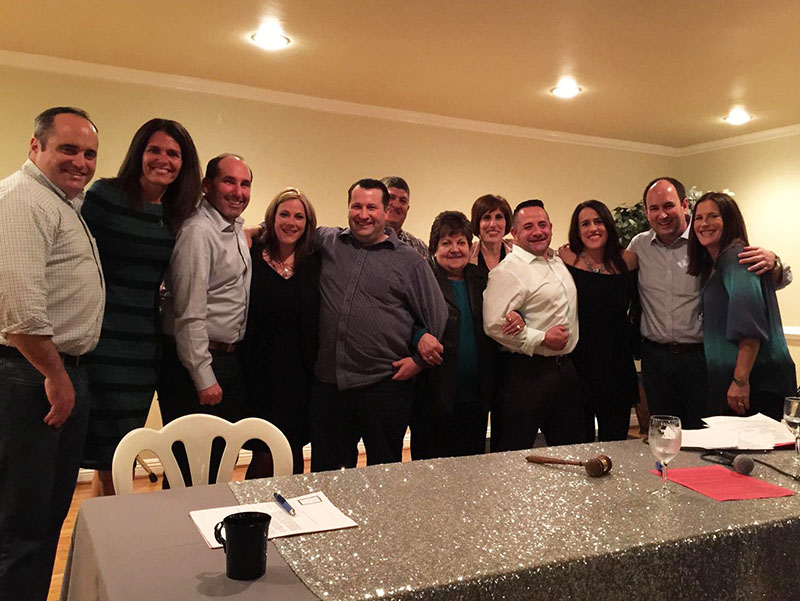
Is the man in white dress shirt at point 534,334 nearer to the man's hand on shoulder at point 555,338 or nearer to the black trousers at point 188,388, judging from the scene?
the man's hand on shoulder at point 555,338

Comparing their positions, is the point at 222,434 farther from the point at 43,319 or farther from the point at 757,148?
the point at 757,148

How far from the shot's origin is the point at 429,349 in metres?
2.64

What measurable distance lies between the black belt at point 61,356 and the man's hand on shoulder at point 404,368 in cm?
110

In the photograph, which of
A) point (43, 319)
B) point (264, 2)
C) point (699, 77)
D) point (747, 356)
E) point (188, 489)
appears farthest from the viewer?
point (699, 77)

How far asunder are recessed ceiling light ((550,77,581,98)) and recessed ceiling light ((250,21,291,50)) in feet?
5.51

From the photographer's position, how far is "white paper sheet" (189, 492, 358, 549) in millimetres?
1245

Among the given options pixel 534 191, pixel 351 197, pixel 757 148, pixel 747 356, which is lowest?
pixel 747 356

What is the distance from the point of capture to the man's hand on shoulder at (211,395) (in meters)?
2.39

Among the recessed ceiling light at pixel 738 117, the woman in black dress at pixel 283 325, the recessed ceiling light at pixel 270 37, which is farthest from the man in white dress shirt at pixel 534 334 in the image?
the recessed ceiling light at pixel 738 117

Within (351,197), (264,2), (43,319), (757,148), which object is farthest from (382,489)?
(757,148)

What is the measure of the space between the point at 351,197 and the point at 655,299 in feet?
4.77

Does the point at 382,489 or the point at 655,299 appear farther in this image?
the point at 655,299

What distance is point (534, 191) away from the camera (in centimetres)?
553

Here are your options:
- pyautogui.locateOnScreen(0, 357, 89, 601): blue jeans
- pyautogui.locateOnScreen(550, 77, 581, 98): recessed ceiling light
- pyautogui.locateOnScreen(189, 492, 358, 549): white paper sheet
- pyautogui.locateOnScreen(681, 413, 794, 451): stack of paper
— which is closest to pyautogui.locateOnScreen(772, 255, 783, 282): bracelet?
pyautogui.locateOnScreen(681, 413, 794, 451): stack of paper
